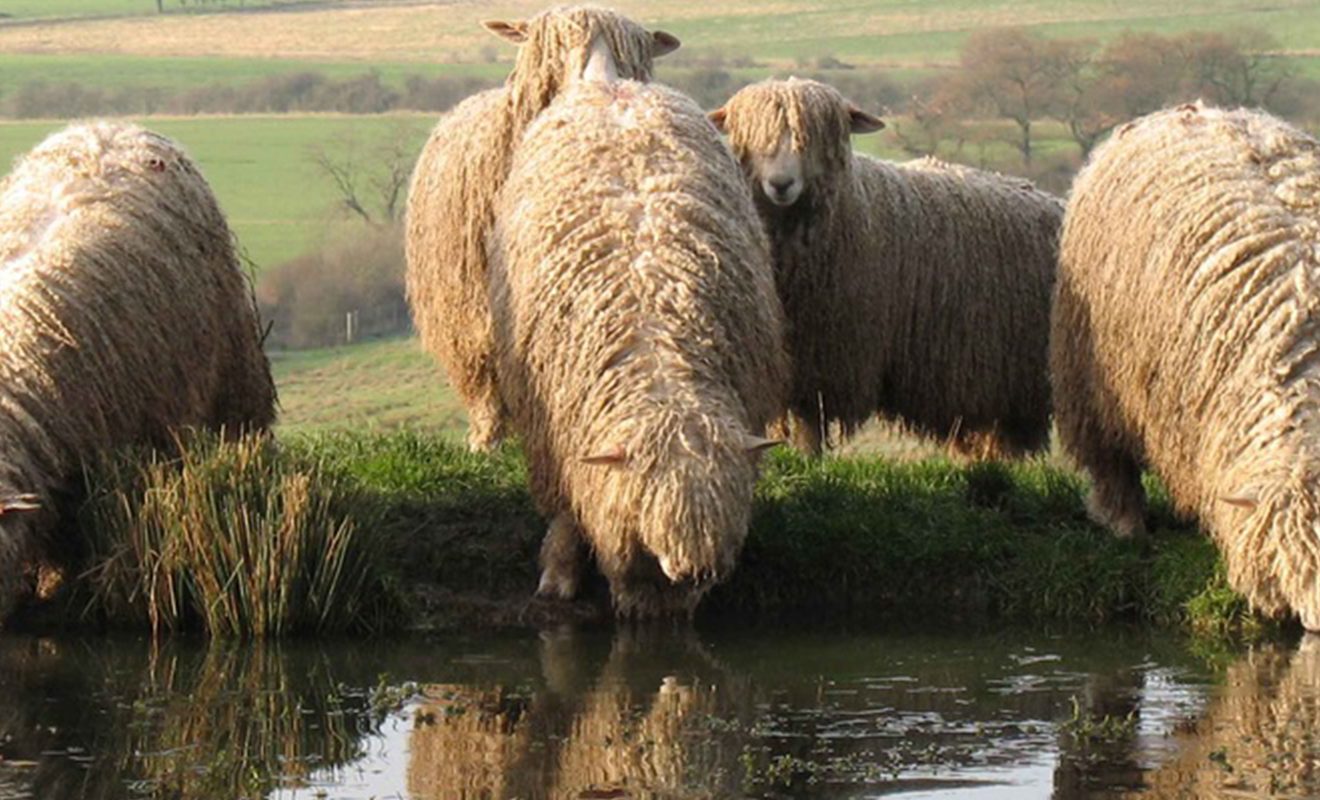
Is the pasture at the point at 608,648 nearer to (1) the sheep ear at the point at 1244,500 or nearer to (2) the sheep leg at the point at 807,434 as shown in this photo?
(2) the sheep leg at the point at 807,434

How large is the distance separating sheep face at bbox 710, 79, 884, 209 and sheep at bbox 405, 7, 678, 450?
510mm

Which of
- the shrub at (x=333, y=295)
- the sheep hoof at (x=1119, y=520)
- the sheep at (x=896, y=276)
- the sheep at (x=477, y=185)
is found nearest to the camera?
the sheep hoof at (x=1119, y=520)

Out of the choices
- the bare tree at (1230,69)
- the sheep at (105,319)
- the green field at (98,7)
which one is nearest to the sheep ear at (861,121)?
the sheep at (105,319)

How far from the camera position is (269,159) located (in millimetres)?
62531

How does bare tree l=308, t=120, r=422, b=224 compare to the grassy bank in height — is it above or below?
below

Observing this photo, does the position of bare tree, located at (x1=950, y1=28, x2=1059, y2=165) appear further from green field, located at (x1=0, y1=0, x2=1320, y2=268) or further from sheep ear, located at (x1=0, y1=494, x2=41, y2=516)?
sheep ear, located at (x1=0, y1=494, x2=41, y2=516)

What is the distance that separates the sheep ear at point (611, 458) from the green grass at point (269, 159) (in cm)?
4090

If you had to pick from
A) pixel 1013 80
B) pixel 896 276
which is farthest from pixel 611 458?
pixel 1013 80

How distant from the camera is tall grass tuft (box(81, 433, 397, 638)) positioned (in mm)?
9664

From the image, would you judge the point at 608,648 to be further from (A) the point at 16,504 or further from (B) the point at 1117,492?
(B) the point at 1117,492

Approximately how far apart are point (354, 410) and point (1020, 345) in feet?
60.5

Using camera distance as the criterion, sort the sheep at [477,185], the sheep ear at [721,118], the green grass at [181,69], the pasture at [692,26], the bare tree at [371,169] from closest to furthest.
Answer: the sheep at [477,185]
the sheep ear at [721,118]
the bare tree at [371,169]
the green grass at [181,69]
the pasture at [692,26]

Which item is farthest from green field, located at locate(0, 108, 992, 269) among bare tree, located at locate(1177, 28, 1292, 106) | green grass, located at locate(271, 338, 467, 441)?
green grass, located at locate(271, 338, 467, 441)

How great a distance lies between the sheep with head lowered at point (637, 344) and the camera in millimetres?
9523
